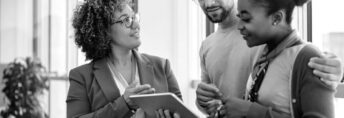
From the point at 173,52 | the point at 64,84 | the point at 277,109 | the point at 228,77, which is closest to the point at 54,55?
the point at 64,84

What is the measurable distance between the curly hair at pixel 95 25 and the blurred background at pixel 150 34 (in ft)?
0.58

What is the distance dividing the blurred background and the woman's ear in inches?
14.6

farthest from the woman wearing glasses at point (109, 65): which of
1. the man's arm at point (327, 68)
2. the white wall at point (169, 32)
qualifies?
the white wall at point (169, 32)

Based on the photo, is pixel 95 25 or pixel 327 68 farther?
pixel 95 25

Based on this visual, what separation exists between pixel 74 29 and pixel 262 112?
4.54ft

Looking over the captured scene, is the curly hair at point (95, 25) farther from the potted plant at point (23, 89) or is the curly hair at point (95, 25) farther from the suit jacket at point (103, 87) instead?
the potted plant at point (23, 89)

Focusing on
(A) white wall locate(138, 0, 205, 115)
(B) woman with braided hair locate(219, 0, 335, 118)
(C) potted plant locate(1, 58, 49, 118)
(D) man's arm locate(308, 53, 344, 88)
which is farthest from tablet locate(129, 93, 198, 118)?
(C) potted plant locate(1, 58, 49, 118)

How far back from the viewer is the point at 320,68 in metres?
1.56

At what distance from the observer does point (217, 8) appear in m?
2.15

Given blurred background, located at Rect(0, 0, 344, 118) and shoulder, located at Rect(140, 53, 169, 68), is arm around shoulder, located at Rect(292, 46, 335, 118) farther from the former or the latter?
shoulder, located at Rect(140, 53, 169, 68)

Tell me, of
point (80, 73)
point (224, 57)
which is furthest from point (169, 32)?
point (224, 57)

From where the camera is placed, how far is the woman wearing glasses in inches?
99.3

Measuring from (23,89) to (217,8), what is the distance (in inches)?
154

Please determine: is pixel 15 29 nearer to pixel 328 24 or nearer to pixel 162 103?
pixel 328 24
